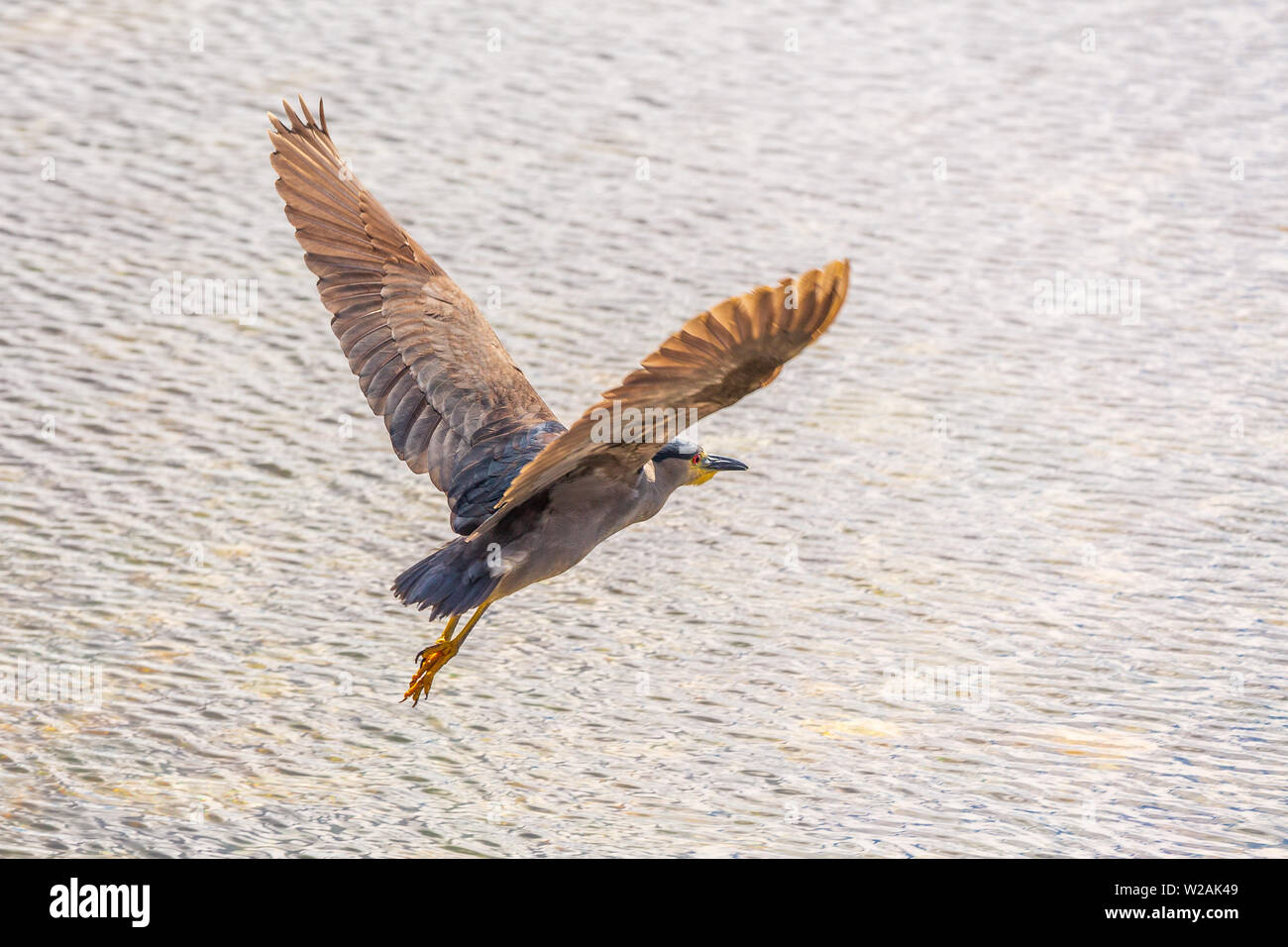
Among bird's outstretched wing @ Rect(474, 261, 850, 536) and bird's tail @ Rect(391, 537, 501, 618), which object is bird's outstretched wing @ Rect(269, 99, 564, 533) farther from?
bird's outstretched wing @ Rect(474, 261, 850, 536)

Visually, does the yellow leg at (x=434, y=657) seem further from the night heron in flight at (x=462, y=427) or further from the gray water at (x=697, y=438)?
the gray water at (x=697, y=438)

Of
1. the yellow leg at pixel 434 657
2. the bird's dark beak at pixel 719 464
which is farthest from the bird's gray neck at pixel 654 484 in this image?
the yellow leg at pixel 434 657

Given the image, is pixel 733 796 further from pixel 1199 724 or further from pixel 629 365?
pixel 629 365

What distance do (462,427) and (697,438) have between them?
105 inches

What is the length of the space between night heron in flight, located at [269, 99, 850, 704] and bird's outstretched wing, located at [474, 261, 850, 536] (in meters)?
0.02

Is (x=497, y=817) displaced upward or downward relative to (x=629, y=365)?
downward

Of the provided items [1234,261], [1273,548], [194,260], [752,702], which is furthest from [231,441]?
[1234,261]

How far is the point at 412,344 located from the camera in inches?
272

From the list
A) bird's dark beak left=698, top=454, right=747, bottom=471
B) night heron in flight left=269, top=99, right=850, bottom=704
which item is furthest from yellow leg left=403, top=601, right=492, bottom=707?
bird's dark beak left=698, top=454, right=747, bottom=471

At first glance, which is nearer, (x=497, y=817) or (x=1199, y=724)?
(x=497, y=817)

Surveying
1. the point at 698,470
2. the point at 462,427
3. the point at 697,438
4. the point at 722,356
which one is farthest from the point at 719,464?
the point at 697,438

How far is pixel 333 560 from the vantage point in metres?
8.25

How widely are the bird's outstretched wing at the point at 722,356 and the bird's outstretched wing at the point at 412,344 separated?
1232mm
